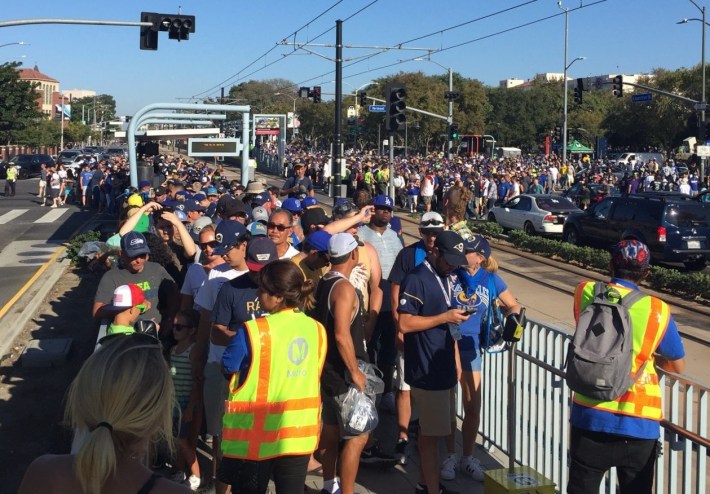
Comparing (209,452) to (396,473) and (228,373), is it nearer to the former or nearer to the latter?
(396,473)

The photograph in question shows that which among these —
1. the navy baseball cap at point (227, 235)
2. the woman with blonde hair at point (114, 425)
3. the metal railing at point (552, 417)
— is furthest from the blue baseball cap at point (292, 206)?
the woman with blonde hair at point (114, 425)

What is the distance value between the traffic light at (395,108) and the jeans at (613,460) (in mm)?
12673

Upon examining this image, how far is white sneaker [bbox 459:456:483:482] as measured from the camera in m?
5.79

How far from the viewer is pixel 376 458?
237 inches

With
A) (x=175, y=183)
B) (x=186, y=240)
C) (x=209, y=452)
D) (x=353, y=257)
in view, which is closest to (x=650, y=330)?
(x=353, y=257)

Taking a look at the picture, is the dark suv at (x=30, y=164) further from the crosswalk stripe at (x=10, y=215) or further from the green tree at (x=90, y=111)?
the green tree at (x=90, y=111)

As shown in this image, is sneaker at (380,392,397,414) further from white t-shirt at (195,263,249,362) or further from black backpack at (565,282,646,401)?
black backpack at (565,282,646,401)

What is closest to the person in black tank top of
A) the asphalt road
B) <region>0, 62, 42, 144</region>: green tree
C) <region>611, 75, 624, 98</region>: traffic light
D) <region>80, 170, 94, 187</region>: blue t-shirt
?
the asphalt road

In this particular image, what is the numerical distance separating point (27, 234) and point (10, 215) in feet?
19.7

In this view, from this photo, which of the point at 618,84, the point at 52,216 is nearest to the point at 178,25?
the point at 52,216

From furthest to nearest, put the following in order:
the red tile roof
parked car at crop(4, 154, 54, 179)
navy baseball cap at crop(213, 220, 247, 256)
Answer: the red tile roof, parked car at crop(4, 154, 54, 179), navy baseball cap at crop(213, 220, 247, 256)

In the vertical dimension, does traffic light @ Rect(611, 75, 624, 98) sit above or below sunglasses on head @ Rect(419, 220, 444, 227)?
above

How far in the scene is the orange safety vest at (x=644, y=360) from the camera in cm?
401

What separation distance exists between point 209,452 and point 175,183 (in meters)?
9.02
